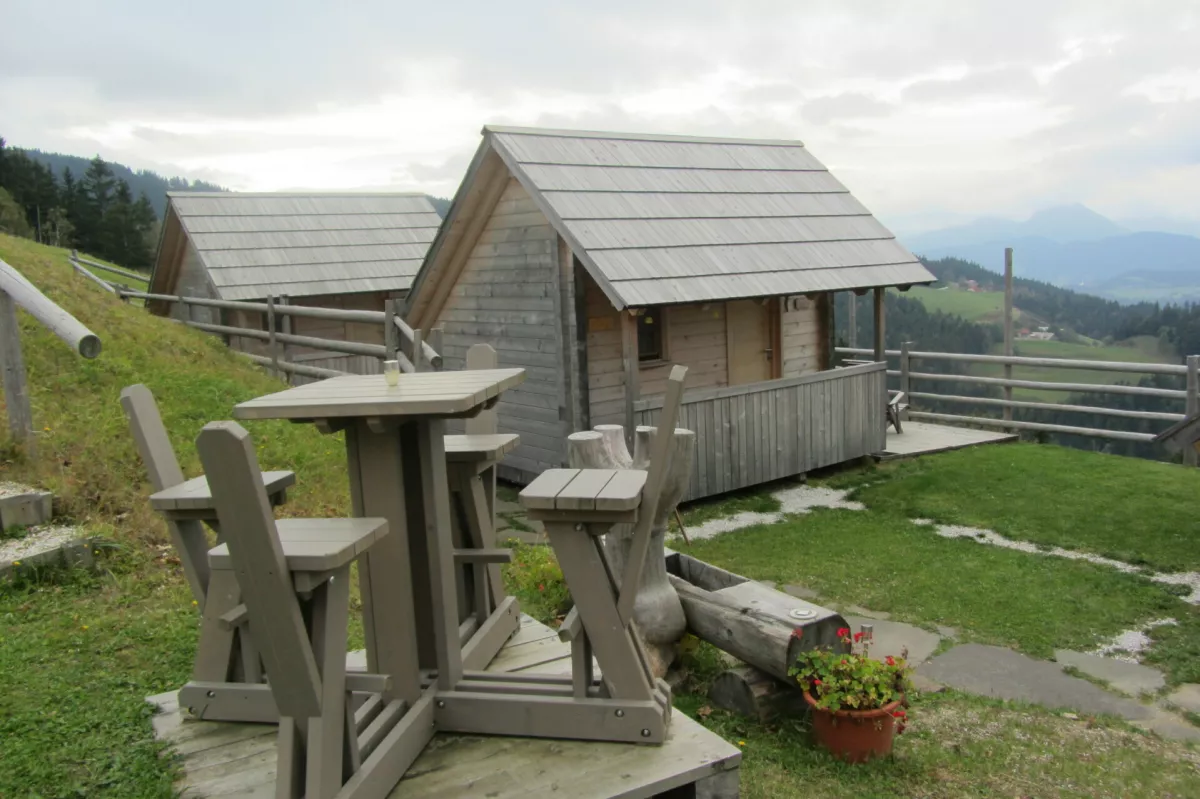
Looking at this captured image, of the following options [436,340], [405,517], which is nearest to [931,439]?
[436,340]

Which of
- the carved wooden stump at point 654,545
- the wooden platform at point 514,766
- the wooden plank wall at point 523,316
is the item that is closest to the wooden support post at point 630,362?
the wooden plank wall at point 523,316

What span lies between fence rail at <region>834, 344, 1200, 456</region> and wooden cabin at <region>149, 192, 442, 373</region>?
31.3ft

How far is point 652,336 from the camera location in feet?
38.6

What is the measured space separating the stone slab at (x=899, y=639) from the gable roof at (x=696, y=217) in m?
4.02

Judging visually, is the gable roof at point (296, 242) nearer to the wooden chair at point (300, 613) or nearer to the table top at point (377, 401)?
the table top at point (377, 401)

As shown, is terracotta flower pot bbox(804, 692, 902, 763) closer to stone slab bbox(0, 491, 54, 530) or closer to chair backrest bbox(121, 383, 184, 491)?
chair backrest bbox(121, 383, 184, 491)

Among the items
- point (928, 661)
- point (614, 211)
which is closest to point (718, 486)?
point (614, 211)

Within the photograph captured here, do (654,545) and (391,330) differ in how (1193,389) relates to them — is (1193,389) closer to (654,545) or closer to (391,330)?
(654,545)

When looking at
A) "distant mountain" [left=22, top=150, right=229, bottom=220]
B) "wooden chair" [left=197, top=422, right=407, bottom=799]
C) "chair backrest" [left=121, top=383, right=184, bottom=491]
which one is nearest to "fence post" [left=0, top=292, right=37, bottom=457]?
"chair backrest" [left=121, top=383, right=184, bottom=491]

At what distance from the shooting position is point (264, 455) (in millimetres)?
8477

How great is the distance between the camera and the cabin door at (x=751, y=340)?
12.4 metres

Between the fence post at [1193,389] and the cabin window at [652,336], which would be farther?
the fence post at [1193,389]

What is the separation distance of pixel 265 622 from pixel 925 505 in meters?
9.20

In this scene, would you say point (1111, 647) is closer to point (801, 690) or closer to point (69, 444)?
point (801, 690)
